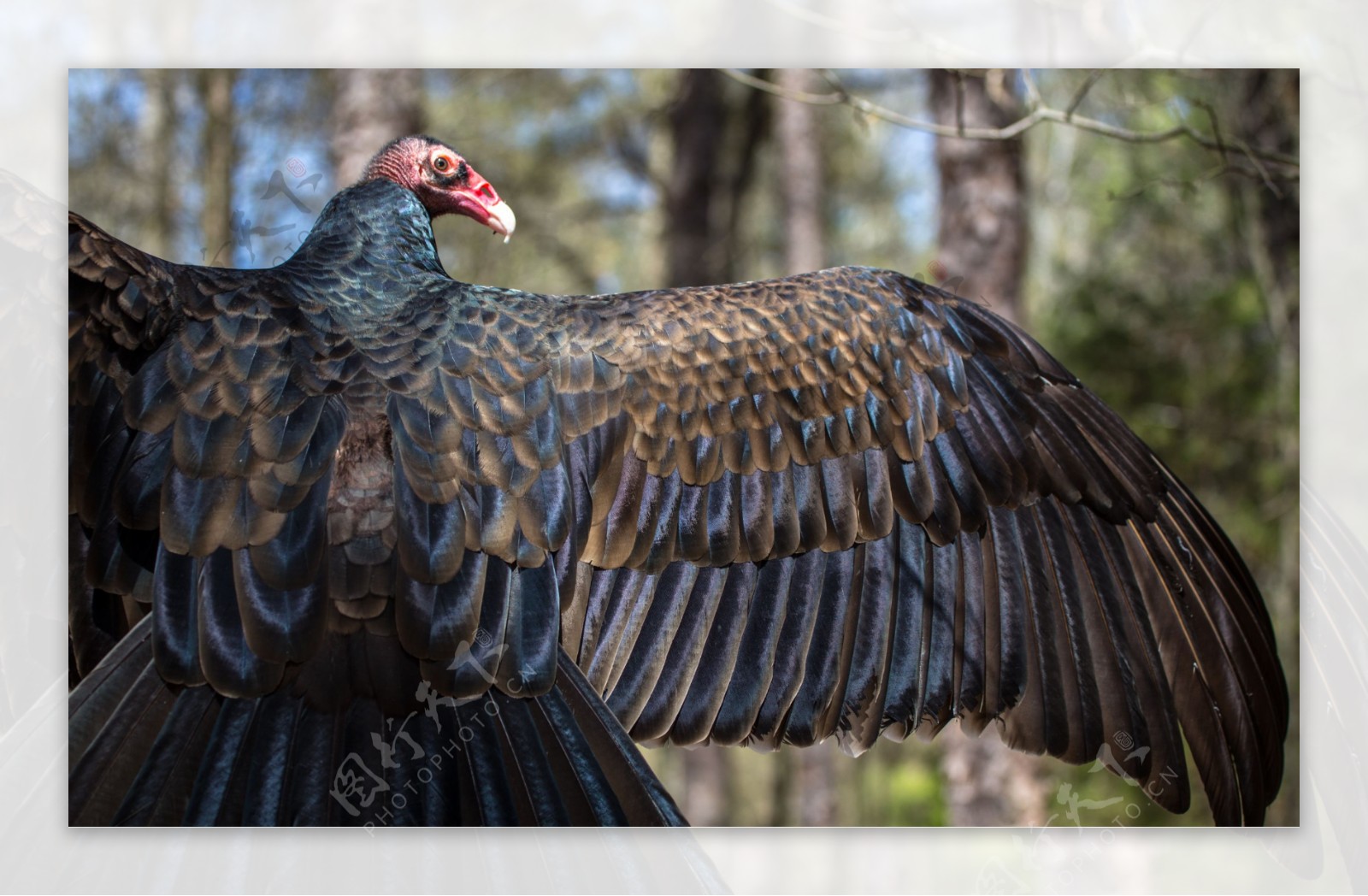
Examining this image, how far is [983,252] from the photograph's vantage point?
3.90m

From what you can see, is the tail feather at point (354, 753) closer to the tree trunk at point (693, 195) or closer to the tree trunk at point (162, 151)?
the tree trunk at point (162, 151)

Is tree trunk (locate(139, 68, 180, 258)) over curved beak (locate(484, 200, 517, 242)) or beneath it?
over

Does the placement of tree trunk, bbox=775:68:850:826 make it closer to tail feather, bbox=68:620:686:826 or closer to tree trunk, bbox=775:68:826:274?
tree trunk, bbox=775:68:826:274

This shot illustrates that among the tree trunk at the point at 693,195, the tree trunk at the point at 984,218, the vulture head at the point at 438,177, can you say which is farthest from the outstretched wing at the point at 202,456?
the tree trunk at the point at 693,195

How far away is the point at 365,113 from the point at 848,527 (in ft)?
5.71

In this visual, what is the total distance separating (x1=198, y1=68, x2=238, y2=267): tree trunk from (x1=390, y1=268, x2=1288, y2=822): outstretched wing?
834 millimetres

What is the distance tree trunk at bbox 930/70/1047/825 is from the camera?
360 centimetres

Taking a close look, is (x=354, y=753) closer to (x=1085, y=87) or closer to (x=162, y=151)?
(x=162, y=151)

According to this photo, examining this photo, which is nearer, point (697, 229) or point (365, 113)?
point (365, 113)

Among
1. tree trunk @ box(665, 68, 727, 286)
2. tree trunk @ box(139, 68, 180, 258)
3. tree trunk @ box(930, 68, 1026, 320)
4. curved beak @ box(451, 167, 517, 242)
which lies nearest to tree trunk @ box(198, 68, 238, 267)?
tree trunk @ box(139, 68, 180, 258)

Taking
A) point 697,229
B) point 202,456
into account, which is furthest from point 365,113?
point 697,229

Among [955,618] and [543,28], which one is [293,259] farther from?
[955,618]

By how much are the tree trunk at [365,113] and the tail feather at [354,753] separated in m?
1.47

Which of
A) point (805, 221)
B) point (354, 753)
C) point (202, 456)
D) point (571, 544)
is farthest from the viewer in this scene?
point (805, 221)
